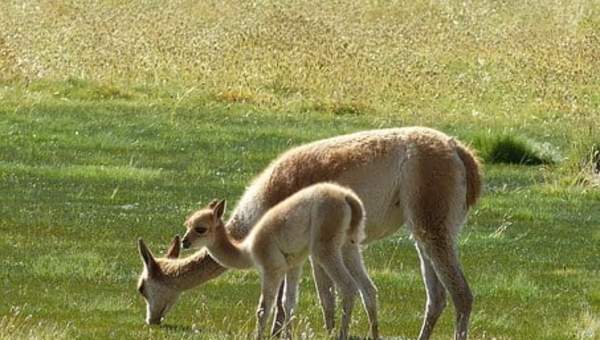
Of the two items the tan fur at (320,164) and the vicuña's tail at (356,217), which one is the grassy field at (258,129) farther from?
the tan fur at (320,164)

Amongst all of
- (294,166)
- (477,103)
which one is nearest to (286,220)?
(294,166)

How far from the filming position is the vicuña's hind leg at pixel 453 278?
11766 mm

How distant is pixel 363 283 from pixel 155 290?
1.85m

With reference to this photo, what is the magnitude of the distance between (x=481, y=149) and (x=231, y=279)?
9.13 metres

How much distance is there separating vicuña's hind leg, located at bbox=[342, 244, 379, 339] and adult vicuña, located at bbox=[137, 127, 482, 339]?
469mm

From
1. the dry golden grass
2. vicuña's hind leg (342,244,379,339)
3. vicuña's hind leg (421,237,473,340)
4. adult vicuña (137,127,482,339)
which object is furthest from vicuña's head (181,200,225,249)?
the dry golden grass

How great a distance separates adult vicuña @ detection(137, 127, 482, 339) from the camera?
1179cm

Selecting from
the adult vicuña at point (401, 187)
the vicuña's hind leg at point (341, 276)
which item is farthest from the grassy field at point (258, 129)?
the adult vicuña at point (401, 187)

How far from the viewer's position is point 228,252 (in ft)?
37.9

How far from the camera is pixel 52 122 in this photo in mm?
24672

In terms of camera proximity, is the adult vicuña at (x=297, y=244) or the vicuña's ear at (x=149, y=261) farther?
the vicuña's ear at (x=149, y=261)

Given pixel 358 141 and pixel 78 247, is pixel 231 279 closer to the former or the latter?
pixel 78 247

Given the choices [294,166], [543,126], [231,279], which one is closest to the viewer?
[294,166]

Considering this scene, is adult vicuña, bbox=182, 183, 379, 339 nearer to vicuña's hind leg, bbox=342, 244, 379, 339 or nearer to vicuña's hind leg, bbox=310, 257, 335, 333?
vicuña's hind leg, bbox=342, 244, 379, 339
